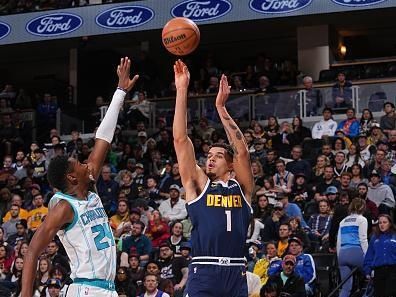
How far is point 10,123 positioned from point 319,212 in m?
11.0

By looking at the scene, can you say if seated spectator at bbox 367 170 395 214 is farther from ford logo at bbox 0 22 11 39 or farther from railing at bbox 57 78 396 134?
ford logo at bbox 0 22 11 39

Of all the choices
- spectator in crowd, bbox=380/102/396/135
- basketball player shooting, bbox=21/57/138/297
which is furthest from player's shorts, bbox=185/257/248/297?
spectator in crowd, bbox=380/102/396/135

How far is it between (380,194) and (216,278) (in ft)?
26.6

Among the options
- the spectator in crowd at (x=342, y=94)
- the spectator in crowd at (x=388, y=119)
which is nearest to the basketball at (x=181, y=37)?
the spectator in crowd at (x=388, y=119)

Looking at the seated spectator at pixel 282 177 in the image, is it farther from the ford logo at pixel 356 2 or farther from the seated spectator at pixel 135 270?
the ford logo at pixel 356 2

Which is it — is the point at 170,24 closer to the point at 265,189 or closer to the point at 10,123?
the point at 265,189

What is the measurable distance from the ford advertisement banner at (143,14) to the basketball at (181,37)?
480 inches

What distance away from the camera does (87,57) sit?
26.3 metres

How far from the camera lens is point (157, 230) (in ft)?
49.1

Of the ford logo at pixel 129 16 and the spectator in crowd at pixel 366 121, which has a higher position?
the ford logo at pixel 129 16

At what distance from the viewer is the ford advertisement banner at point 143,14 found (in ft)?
67.6

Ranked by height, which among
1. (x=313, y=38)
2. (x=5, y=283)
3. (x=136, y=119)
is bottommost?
(x=5, y=283)

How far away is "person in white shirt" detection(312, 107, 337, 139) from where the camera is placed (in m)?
17.9

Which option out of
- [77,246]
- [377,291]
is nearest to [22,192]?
[377,291]
